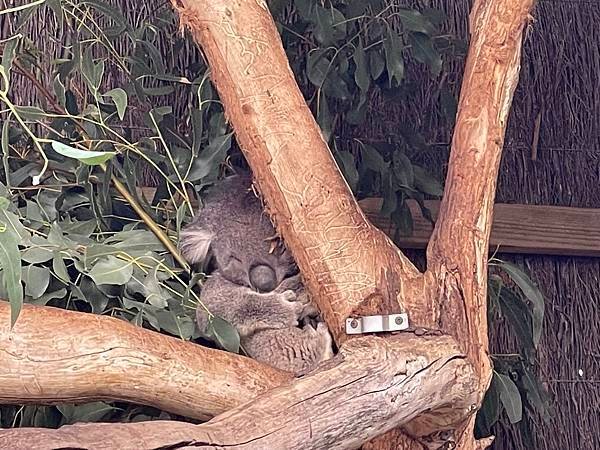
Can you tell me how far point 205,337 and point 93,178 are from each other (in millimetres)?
452

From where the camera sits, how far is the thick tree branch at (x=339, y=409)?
115cm

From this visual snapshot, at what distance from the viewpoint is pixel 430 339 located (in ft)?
4.80

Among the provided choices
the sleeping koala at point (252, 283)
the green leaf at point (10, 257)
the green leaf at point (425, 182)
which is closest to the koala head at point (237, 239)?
the sleeping koala at point (252, 283)

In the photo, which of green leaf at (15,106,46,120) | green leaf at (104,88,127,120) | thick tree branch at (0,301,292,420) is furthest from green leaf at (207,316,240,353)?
green leaf at (15,106,46,120)

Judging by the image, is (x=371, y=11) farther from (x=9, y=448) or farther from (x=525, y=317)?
(x=9, y=448)

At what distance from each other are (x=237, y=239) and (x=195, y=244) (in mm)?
119

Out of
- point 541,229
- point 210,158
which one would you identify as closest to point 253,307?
point 210,158

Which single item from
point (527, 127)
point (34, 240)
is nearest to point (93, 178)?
point (34, 240)

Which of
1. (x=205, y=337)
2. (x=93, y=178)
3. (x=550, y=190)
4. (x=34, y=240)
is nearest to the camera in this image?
(x=34, y=240)

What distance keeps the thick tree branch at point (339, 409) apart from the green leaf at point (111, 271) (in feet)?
1.32

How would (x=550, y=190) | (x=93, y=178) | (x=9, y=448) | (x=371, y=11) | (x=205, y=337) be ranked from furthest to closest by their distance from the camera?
(x=550, y=190)
(x=371, y=11)
(x=93, y=178)
(x=205, y=337)
(x=9, y=448)

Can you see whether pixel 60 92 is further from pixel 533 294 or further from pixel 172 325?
pixel 533 294

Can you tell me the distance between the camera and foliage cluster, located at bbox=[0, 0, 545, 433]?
169 centimetres

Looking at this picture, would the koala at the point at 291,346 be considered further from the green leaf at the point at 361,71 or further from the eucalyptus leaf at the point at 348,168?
the green leaf at the point at 361,71
